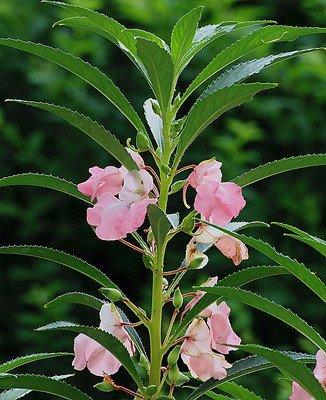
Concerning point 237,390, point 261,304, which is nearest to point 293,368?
point 261,304

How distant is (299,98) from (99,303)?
1743 millimetres

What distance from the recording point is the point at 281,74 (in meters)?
2.84

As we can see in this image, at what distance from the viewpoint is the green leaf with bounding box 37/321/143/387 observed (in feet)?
3.45

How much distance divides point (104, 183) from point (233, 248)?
0.16 m

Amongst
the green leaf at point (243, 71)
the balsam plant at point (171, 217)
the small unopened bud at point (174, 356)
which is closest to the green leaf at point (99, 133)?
the balsam plant at point (171, 217)

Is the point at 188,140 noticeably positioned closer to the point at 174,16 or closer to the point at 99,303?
the point at 99,303

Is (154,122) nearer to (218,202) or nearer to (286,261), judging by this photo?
(218,202)

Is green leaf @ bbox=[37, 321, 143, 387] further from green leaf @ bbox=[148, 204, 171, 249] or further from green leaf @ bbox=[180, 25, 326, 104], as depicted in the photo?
green leaf @ bbox=[180, 25, 326, 104]

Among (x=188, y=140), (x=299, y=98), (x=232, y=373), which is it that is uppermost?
(x=299, y=98)

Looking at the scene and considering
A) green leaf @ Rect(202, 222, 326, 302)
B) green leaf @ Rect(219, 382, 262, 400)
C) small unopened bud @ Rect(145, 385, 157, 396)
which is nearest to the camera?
green leaf @ Rect(202, 222, 326, 302)

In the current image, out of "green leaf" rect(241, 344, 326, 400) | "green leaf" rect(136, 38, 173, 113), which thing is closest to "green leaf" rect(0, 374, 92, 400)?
"green leaf" rect(241, 344, 326, 400)

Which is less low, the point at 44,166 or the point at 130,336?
the point at 44,166

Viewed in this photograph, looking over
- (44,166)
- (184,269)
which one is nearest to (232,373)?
(184,269)

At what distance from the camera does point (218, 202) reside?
1.13m
